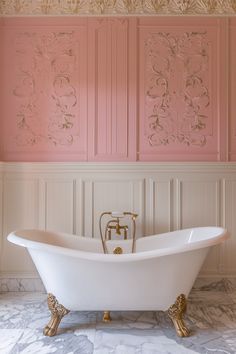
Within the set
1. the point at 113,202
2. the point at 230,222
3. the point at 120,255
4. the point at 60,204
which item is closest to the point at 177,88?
the point at 113,202

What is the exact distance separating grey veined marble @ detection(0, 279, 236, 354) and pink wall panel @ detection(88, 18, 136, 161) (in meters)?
1.28

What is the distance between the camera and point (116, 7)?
8.75ft

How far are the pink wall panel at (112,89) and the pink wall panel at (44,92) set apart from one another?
0.09 meters

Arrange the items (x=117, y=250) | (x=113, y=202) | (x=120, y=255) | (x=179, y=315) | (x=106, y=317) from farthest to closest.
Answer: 1. (x=113, y=202)
2. (x=117, y=250)
3. (x=106, y=317)
4. (x=179, y=315)
5. (x=120, y=255)

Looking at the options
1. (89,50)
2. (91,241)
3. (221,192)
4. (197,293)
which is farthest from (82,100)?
(197,293)

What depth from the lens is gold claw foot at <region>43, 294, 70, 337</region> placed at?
1916 millimetres

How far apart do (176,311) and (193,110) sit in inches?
64.3

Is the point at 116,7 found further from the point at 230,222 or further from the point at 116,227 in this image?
the point at 230,222

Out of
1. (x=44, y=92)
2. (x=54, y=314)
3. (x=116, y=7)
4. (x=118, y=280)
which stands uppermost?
(x=116, y=7)

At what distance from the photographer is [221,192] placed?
266 centimetres

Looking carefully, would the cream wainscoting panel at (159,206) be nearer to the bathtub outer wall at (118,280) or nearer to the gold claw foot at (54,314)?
the bathtub outer wall at (118,280)

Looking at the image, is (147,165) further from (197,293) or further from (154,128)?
(197,293)

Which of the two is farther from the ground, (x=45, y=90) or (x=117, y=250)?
(x=45, y=90)

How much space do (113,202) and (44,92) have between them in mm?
1126
